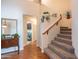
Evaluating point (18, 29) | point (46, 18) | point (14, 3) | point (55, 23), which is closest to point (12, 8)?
point (14, 3)

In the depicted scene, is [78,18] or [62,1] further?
[62,1]

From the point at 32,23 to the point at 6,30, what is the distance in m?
7.07

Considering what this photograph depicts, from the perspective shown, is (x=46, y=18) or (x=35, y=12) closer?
(x=46, y=18)

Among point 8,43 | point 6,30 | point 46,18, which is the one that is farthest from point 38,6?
point 8,43

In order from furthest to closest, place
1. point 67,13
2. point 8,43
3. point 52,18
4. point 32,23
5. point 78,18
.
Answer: point 32,23
point 67,13
point 52,18
point 8,43
point 78,18

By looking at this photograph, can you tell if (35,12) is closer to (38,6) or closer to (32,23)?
(38,6)

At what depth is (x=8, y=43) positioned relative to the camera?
21.5 feet

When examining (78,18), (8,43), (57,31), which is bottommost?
(8,43)

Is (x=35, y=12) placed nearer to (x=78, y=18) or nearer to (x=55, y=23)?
(x=55, y=23)

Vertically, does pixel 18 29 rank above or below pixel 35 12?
below

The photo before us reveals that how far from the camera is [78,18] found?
3342 millimetres

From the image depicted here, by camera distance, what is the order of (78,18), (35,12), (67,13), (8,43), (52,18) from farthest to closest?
(35,12) → (67,13) → (52,18) → (8,43) → (78,18)

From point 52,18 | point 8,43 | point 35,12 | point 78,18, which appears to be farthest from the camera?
point 35,12

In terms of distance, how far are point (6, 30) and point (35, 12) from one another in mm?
2908
